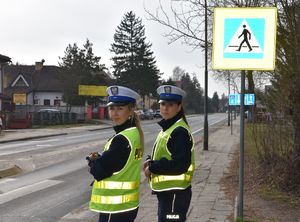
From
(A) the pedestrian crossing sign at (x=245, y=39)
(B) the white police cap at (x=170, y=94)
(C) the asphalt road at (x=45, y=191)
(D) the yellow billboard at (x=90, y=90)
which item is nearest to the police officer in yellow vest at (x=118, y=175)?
(B) the white police cap at (x=170, y=94)

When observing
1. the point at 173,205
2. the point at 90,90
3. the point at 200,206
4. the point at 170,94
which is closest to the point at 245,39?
the point at 170,94

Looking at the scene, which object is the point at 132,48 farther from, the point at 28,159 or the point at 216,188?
the point at 216,188

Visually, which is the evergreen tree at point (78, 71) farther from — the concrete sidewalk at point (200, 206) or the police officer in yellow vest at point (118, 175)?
the police officer in yellow vest at point (118, 175)

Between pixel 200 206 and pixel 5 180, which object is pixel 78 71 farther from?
pixel 200 206

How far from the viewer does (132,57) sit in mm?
83438

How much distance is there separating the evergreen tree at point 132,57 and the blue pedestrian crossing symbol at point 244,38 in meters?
76.0

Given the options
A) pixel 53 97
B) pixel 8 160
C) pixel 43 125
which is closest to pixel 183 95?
pixel 8 160

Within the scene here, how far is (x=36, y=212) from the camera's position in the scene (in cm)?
846

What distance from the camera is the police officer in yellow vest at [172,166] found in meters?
4.22

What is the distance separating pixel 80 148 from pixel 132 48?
207 feet

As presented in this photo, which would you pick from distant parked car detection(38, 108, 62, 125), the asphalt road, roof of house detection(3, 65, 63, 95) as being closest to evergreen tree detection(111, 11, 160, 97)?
roof of house detection(3, 65, 63, 95)

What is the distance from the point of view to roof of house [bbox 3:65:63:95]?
3103 inches

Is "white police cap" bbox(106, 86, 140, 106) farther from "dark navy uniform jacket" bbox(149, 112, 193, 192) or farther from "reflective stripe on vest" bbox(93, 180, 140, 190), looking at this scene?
"reflective stripe on vest" bbox(93, 180, 140, 190)

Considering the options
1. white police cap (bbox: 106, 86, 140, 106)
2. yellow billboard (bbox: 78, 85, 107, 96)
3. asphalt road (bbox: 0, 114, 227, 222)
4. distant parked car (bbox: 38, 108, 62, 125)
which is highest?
yellow billboard (bbox: 78, 85, 107, 96)
